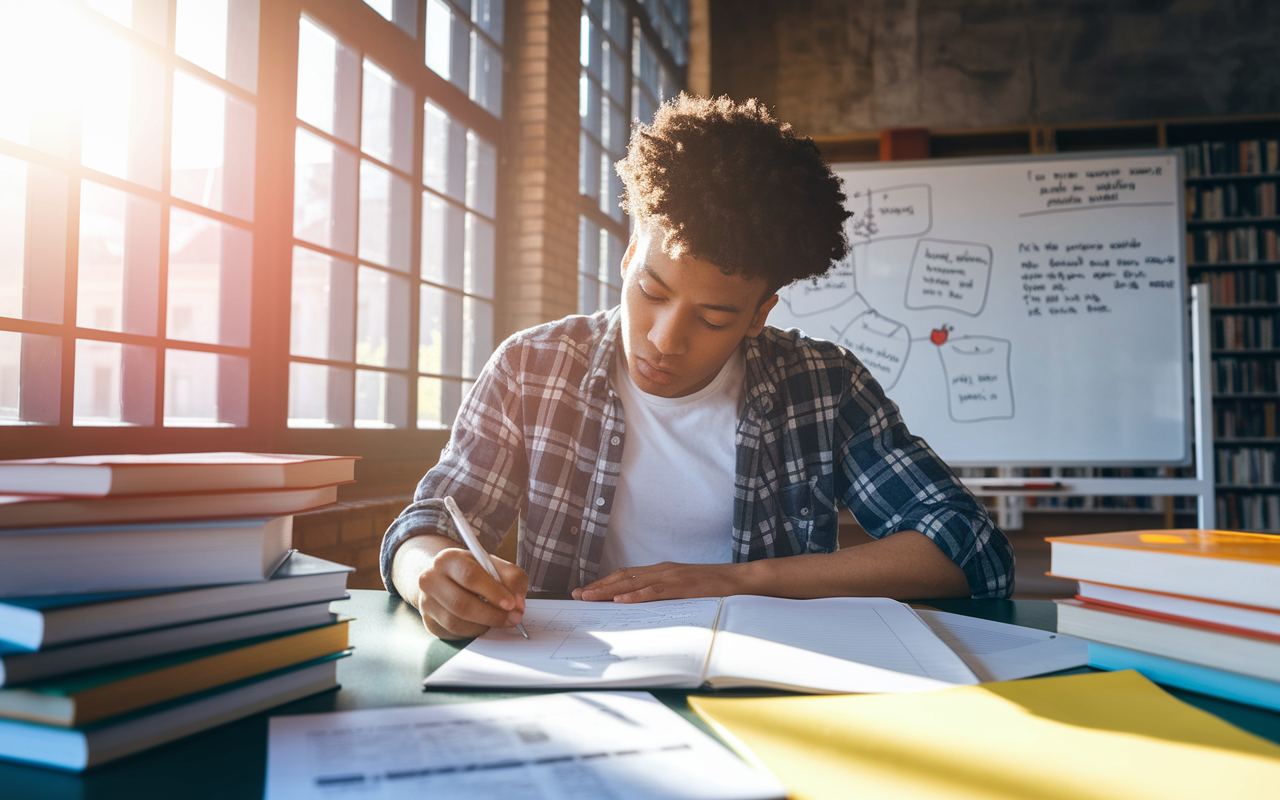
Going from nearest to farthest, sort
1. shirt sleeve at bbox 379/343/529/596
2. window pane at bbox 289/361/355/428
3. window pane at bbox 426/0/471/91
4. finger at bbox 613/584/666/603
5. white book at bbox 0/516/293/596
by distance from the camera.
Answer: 1. white book at bbox 0/516/293/596
2. finger at bbox 613/584/666/603
3. shirt sleeve at bbox 379/343/529/596
4. window pane at bbox 289/361/355/428
5. window pane at bbox 426/0/471/91

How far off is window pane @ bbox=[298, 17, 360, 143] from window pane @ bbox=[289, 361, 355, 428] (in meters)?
0.70

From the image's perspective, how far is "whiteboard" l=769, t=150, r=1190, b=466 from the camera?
2607mm

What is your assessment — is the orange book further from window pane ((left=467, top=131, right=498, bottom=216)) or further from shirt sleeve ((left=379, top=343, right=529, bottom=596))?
window pane ((left=467, top=131, right=498, bottom=216))

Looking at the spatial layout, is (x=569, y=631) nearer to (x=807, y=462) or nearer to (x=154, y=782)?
(x=154, y=782)

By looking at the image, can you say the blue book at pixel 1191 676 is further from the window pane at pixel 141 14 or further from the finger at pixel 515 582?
the window pane at pixel 141 14

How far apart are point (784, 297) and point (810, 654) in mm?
2407

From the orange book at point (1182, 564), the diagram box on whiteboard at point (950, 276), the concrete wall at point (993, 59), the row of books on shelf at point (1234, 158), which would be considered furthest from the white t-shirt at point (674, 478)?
the concrete wall at point (993, 59)

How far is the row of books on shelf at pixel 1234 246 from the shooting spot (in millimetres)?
4723

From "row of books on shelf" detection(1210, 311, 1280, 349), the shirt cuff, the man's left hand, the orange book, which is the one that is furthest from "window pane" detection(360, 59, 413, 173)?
"row of books on shelf" detection(1210, 311, 1280, 349)

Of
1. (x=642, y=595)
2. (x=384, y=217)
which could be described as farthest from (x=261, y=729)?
(x=384, y=217)

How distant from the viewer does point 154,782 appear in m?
0.42

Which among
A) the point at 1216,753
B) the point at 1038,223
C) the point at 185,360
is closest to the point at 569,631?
the point at 1216,753

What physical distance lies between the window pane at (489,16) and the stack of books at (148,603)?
118 inches

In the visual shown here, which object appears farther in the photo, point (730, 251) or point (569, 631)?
point (730, 251)
